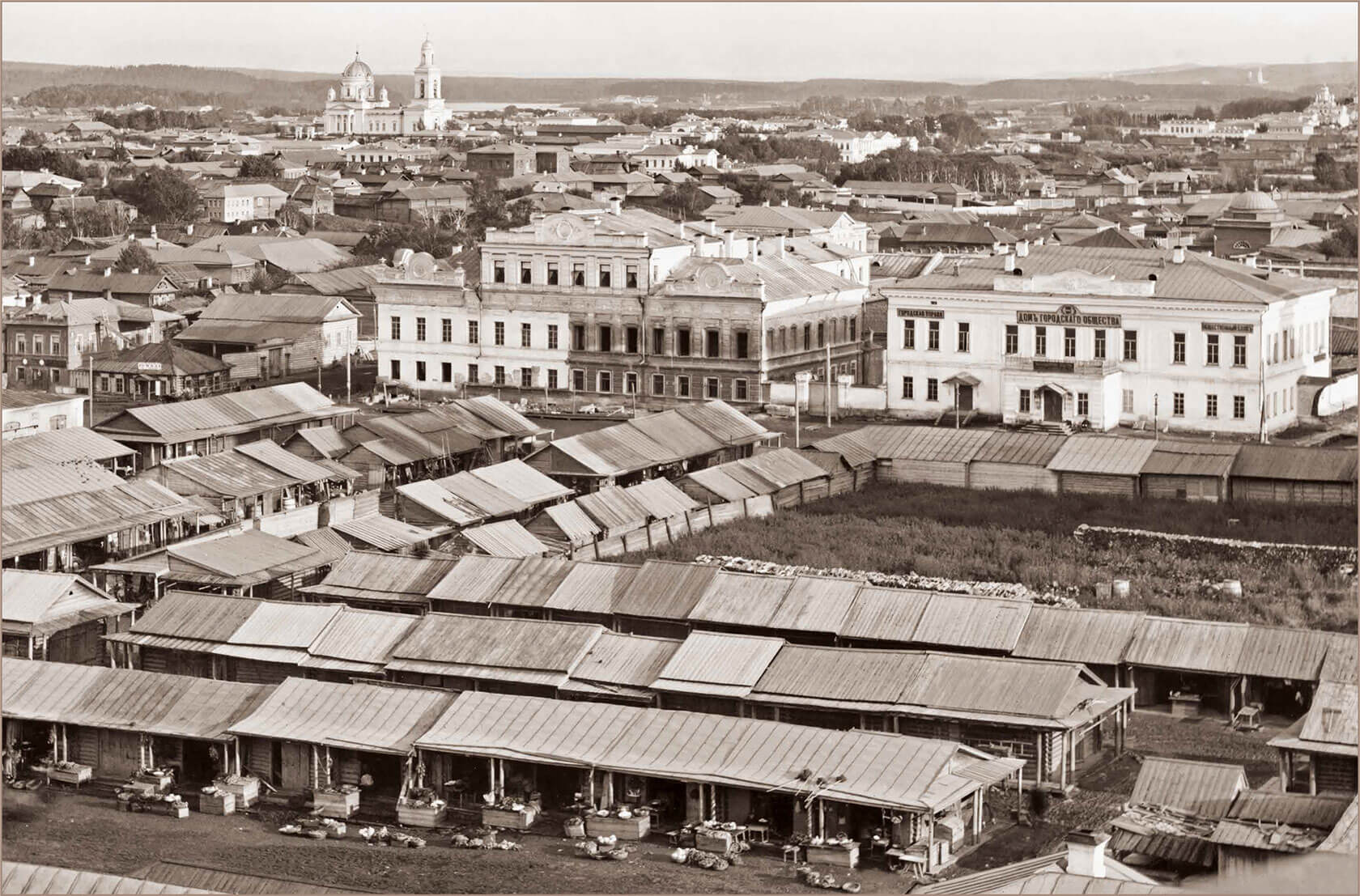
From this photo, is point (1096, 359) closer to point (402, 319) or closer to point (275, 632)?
point (402, 319)

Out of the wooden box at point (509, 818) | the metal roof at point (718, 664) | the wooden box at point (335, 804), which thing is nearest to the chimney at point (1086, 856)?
the wooden box at point (509, 818)

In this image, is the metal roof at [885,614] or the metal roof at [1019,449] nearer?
the metal roof at [885,614]

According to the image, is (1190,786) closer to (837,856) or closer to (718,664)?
(837,856)

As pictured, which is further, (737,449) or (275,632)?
(737,449)

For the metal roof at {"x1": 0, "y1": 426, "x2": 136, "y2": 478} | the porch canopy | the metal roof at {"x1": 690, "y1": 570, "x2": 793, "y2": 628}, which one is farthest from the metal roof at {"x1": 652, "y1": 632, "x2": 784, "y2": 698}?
the metal roof at {"x1": 0, "y1": 426, "x2": 136, "y2": 478}

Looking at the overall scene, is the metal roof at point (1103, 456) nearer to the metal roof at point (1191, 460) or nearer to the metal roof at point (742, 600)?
the metal roof at point (1191, 460)

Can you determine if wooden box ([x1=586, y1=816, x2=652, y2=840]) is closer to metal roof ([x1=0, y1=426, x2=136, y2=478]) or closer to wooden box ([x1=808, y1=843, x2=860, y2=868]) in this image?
wooden box ([x1=808, y1=843, x2=860, y2=868])

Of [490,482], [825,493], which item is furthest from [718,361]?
[490,482]
